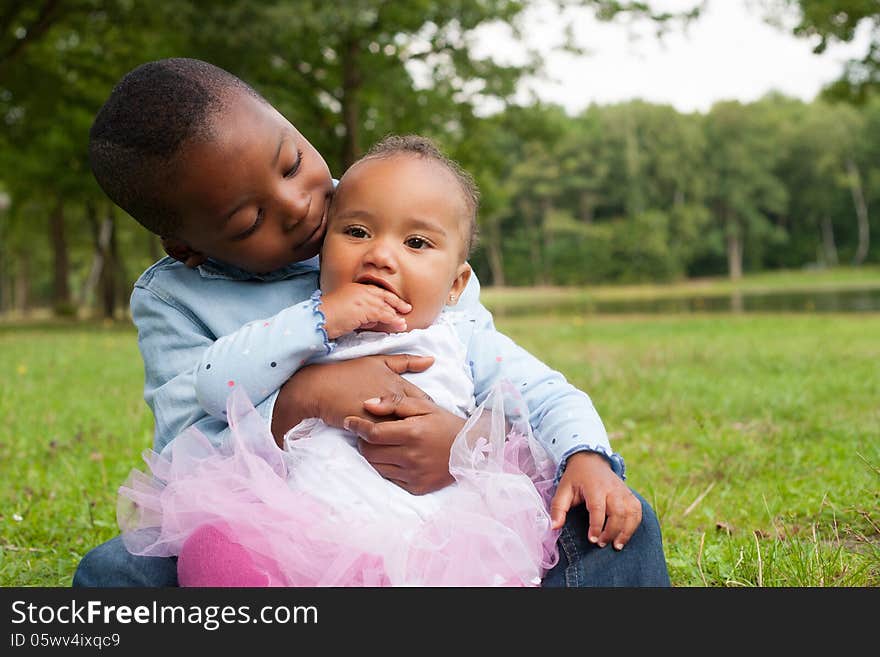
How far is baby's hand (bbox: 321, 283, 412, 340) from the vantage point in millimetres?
1933

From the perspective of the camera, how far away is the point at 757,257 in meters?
57.2

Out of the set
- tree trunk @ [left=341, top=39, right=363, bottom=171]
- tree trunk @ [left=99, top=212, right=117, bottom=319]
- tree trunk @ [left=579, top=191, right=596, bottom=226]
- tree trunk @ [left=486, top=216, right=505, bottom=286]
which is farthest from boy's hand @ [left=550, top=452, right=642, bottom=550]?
tree trunk @ [left=579, top=191, right=596, bottom=226]

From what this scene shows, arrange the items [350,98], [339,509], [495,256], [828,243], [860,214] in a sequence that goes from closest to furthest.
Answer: [339,509] → [350,98] → [860,214] → [495,256] → [828,243]

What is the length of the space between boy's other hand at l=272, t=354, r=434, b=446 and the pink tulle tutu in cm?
4

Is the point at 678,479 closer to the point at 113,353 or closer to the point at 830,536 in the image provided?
the point at 830,536

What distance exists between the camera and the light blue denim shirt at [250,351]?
1928 millimetres

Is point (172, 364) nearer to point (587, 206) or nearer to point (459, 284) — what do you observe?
point (459, 284)

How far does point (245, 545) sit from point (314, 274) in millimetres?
777

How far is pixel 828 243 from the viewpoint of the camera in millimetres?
58281

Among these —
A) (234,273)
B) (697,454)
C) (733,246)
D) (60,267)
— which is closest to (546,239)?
(733,246)

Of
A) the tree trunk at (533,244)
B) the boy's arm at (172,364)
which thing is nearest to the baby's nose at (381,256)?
the boy's arm at (172,364)

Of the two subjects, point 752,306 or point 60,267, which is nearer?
point 752,306

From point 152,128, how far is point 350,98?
18021 mm

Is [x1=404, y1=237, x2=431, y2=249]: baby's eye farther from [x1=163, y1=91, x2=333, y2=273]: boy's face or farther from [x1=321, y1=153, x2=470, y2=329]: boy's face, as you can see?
[x1=163, y1=91, x2=333, y2=273]: boy's face
